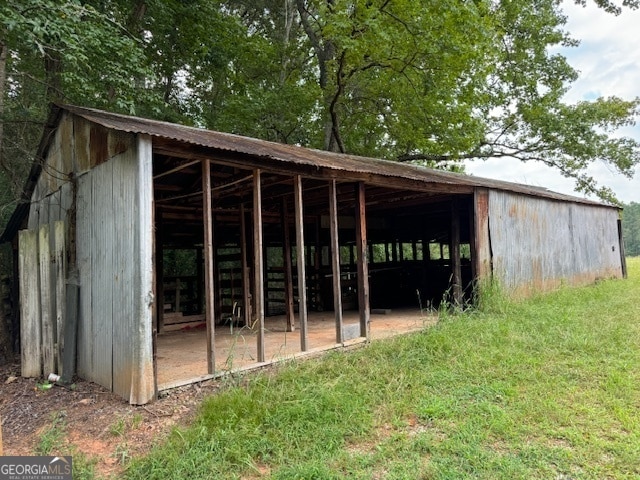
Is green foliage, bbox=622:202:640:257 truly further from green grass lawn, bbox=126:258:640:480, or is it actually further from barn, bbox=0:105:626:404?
green grass lawn, bbox=126:258:640:480

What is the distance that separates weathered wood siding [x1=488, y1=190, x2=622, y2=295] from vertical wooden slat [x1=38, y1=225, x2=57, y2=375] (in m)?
7.11

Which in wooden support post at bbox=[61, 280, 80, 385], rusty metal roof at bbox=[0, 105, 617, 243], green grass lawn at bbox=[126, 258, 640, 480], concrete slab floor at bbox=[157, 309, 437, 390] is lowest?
green grass lawn at bbox=[126, 258, 640, 480]

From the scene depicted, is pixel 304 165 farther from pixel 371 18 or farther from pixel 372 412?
pixel 371 18

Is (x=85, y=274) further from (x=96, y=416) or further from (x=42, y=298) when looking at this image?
(x=96, y=416)

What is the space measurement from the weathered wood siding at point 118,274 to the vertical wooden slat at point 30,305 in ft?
2.57

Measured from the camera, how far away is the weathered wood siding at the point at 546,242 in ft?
27.2

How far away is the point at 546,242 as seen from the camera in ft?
32.4

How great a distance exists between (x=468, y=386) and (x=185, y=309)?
6790 mm

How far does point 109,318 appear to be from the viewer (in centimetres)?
417

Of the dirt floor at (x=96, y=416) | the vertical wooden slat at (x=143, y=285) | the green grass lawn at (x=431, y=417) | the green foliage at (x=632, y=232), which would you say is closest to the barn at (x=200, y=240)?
the vertical wooden slat at (x=143, y=285)

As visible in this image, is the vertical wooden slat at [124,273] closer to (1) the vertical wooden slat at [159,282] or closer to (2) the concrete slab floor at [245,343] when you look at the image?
(2) the concrete slab floor at [245,343]

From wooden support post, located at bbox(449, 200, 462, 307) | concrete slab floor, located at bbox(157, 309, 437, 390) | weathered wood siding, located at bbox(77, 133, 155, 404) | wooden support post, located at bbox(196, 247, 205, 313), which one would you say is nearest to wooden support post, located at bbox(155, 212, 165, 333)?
concrete slab floor, located at bbox(157, 309, 437, 390)

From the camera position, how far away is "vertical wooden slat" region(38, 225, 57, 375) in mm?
4914

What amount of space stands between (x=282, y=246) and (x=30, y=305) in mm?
4003
